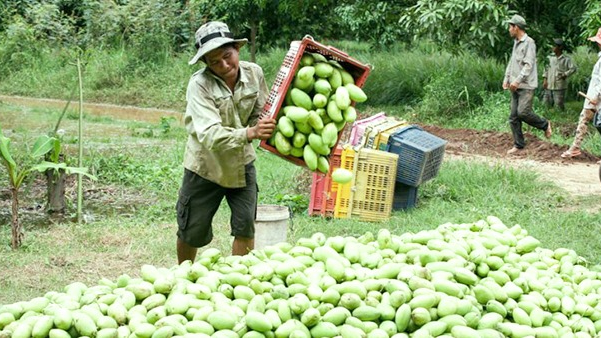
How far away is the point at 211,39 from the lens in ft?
16.2

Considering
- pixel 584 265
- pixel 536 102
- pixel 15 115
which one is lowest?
pixel 15 115

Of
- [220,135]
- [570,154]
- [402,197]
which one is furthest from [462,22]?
[220,135]

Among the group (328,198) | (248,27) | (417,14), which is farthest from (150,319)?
(248,27)

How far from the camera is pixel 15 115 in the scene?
14.8 m

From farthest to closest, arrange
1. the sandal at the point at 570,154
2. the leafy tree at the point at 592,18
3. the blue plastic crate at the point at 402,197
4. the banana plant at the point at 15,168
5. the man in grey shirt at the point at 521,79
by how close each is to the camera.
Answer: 1. the leafy tree at the point at 592,18
2. the man in grey shirt at the point at 521,79
3. the sandal at the point at 570,154
4. the blue plastic crate at the point at 402,197
5. the banana plant at the point at 15,168

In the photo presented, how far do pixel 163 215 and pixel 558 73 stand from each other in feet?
29.8

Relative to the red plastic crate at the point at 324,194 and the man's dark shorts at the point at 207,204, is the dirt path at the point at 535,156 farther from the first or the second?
the man's dark shorts at the point at 207,204

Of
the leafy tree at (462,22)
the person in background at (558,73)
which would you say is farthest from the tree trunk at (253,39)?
the person in background at (558,73)

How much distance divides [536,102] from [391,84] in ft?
9.58

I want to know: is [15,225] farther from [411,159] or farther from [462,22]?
[462,22]

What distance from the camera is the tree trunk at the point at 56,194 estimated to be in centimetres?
827

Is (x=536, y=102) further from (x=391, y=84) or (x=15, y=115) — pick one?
(x=15, y=115)

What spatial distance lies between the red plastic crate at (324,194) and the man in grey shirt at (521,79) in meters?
4.50

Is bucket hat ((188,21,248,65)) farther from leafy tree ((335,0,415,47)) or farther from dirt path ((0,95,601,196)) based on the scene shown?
leafy tree ((335,0,415,47))
